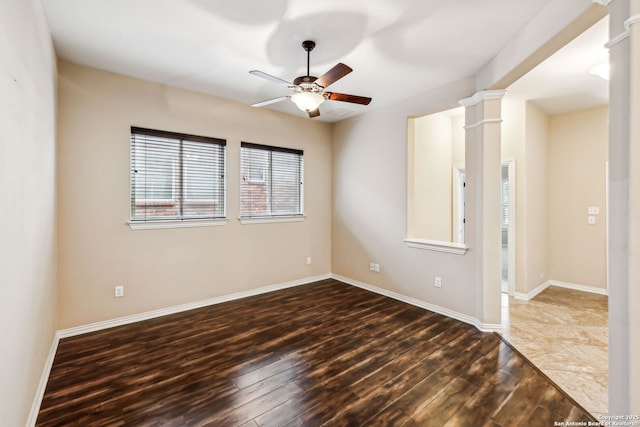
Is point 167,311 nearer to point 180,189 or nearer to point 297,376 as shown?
point 180,189

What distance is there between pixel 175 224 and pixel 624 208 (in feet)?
13.1

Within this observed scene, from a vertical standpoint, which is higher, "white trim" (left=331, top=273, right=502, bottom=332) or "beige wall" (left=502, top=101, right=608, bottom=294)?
"beige wall" (left=502, top=101, right=608, bottom=294)

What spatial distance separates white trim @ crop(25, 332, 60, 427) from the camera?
1.82 m

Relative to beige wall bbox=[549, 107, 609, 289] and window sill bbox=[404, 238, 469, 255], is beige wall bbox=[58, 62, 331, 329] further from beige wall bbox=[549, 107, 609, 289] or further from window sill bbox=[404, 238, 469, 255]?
beige wall bbox=[549, 107, 609, 289]

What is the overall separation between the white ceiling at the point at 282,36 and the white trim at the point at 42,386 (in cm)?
273

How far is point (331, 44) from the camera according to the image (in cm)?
268

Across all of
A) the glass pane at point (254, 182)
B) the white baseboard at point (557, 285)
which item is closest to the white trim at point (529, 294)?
the white baseboard at point (557, 285)

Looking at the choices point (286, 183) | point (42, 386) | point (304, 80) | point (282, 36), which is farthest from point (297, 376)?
point (286, 183)

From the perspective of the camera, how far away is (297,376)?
7.68 ft

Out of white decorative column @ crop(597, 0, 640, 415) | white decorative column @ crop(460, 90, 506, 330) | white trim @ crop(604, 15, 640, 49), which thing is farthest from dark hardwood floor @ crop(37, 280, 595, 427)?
white trim @ crop(604, 15, 640, 49)

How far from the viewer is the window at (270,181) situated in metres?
4.35

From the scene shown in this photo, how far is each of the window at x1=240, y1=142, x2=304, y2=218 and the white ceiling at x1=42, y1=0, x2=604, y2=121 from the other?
1133 millimetres

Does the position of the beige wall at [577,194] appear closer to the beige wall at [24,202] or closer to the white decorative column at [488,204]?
the white decorative column at [488,204]

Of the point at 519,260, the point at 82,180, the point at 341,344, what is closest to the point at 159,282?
the point at 82,180
